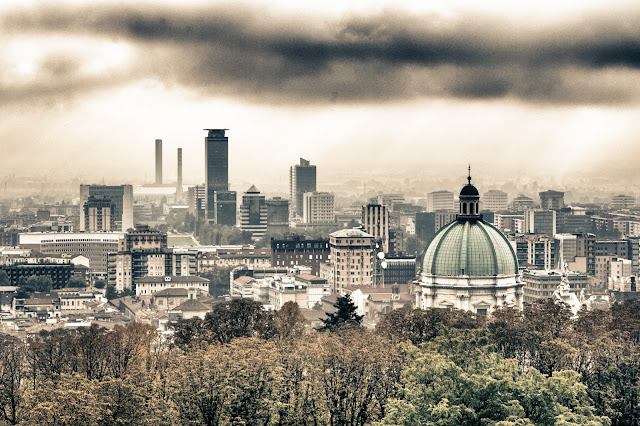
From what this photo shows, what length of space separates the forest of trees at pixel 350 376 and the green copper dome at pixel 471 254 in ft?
78.0

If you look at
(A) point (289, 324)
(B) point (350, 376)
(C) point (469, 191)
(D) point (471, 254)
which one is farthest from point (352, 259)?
(B) point (350, 376)

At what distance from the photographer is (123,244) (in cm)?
19575

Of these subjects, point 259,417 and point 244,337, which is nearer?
point 259,417

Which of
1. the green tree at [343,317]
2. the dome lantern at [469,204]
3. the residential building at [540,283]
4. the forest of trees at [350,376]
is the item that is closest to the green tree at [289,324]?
the forest of trees at [350,376]

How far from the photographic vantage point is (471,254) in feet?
311

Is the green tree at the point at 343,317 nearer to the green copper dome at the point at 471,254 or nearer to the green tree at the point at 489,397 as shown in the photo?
the green copper dome at the point at 471,254

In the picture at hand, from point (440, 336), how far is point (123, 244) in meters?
137

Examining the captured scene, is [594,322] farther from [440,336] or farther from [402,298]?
[402,298]

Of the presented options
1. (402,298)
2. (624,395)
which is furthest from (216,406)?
(402,298)

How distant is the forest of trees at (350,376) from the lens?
51062mm

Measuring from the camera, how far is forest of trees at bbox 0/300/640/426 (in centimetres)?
5106

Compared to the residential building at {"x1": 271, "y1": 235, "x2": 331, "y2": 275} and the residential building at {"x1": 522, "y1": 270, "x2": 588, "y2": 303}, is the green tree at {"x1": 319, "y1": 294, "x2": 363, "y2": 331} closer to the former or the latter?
the residential building at {"x1": 522, "y1": 270, "x2": 588, "y2": 303}

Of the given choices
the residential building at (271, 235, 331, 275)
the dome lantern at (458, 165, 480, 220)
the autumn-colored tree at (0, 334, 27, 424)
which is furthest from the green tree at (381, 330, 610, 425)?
the residential building at (271, 235, 331, 275)

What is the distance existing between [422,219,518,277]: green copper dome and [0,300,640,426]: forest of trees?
2379cm
